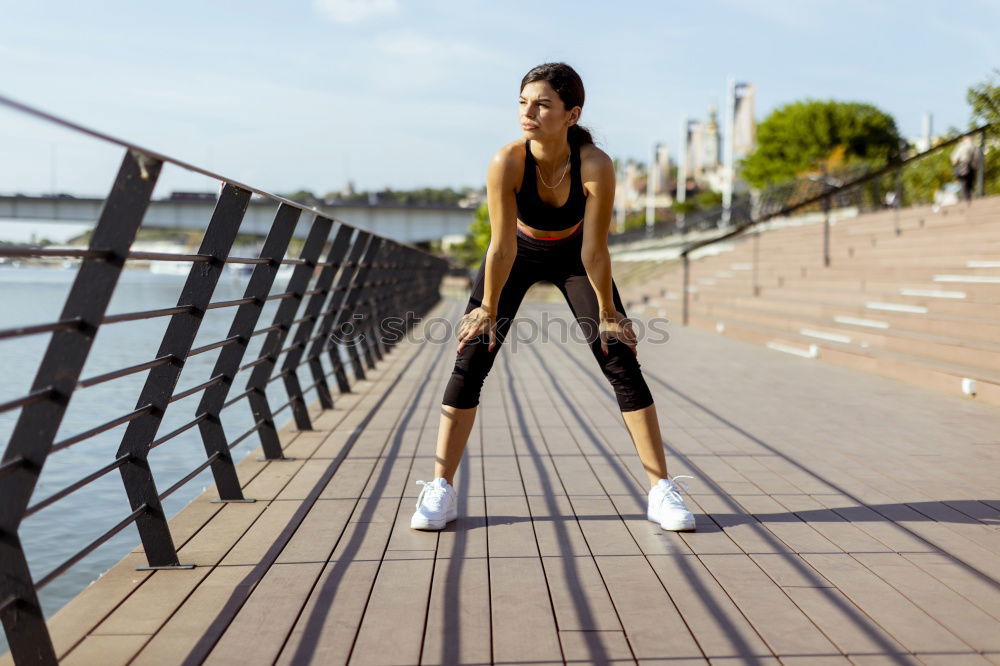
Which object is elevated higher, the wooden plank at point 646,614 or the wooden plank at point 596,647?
the wooden plank at point 596,647

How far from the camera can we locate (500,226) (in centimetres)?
379

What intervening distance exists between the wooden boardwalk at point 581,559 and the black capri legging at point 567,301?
51cm

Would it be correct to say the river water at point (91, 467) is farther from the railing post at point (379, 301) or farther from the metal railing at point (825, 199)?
the metal railing at point (825, 199)

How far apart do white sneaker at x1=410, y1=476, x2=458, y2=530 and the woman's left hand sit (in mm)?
799

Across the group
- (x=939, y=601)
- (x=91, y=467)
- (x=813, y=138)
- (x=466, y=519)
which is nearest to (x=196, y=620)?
(x=466, y=519)

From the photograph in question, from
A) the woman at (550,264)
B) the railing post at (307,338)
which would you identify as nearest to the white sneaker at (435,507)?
the woman at (550,264)

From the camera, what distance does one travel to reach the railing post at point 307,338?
20.4 ft

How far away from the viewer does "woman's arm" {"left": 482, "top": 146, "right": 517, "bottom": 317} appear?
3.74 m

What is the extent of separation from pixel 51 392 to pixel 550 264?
6.77ft

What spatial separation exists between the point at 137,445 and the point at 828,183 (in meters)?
24.2

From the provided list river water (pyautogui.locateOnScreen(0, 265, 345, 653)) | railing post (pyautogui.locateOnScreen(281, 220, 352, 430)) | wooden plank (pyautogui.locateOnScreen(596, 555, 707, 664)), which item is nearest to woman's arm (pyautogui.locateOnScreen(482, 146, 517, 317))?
wooden plank (pyautogui.locateOnScreen(596, 555, 707, 664))

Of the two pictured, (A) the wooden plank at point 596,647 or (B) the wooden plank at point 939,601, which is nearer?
(A) the wooden plank at point 596,647

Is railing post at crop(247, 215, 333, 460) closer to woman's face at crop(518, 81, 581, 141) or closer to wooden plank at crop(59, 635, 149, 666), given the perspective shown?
woman's face at crop(518, 81, 581, 141)

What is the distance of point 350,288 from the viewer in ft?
28.1
